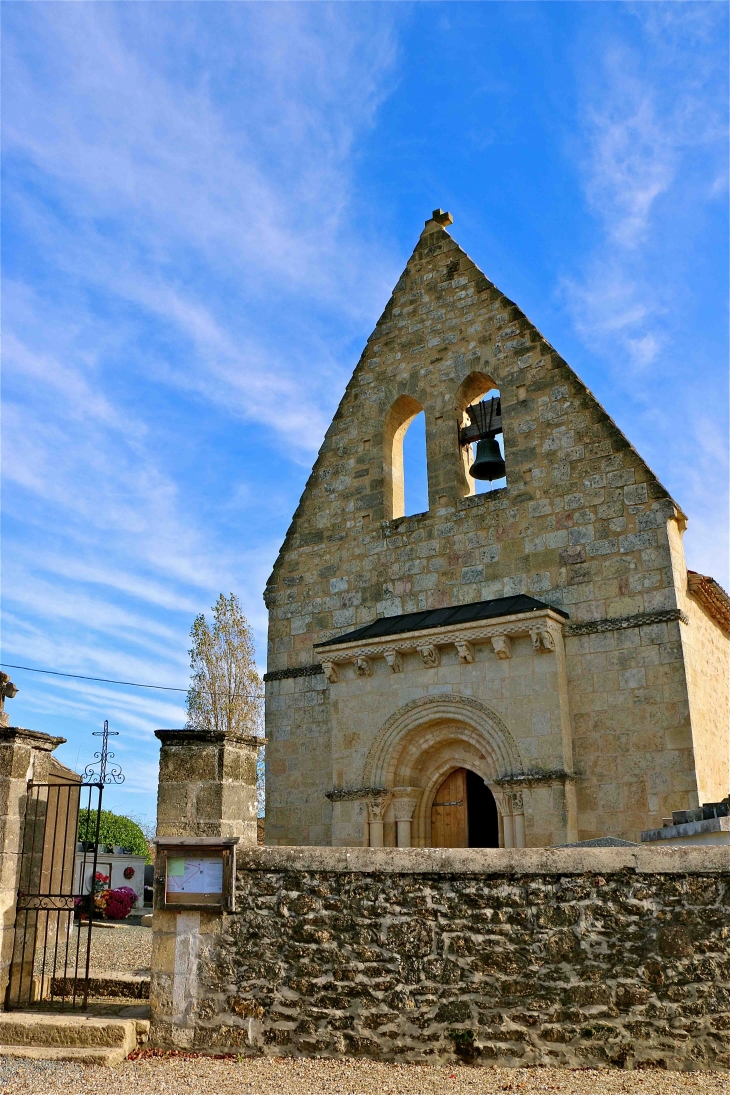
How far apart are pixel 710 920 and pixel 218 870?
3.33 metres

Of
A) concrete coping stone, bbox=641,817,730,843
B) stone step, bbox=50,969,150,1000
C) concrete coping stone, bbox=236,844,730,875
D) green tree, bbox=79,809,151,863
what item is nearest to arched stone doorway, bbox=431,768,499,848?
concrete coping stone, bbox=641,817,730,843

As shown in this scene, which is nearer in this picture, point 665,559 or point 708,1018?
point 708,1018

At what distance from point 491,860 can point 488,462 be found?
22.2ft

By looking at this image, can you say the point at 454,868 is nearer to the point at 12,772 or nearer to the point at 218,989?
the point at 218,989

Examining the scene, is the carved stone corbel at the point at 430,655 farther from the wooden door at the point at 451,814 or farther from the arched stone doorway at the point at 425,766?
the wooden door at the point at 451,814

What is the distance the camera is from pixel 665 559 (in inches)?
392

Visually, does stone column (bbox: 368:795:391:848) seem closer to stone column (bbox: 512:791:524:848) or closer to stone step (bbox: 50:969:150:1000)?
stone column (bbox: 512:791:524:848)

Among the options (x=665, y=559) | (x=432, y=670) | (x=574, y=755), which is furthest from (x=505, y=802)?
(x=665, y=559)

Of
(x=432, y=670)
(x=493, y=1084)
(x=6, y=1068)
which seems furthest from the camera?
(x=432, y=670)

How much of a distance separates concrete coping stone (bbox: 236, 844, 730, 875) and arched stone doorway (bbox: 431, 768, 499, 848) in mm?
4829

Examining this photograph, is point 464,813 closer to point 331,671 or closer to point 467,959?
point 331,671

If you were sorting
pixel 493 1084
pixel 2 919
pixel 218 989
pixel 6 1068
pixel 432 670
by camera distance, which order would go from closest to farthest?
pixel 493 1084, pixel 6 1068, pixel 218 989, pixel 2 919, pixel 432 670

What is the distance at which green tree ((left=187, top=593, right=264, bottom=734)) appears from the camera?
22484 millimetres

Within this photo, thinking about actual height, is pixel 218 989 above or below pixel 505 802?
below
